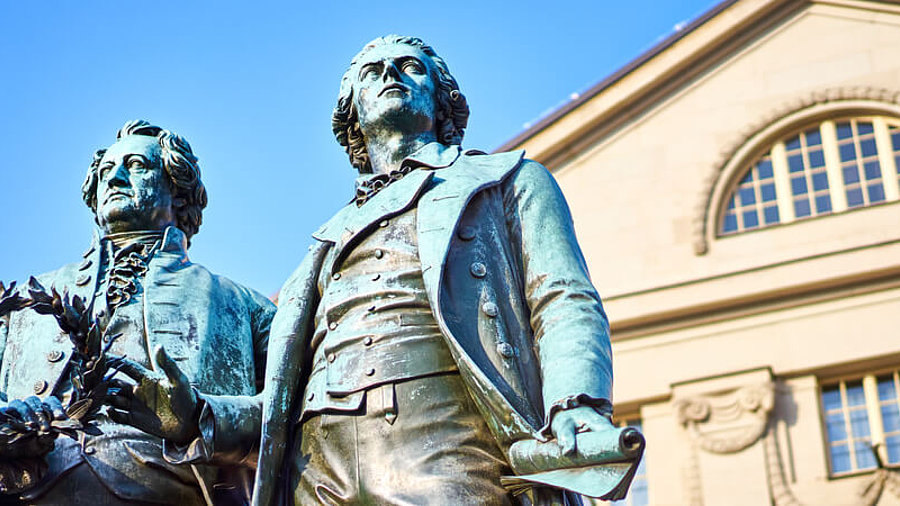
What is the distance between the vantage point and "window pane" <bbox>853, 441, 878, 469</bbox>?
90.0 ft

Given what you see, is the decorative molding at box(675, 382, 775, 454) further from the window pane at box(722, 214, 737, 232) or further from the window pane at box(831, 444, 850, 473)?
the window pane at box(722, 214, 737, 232)

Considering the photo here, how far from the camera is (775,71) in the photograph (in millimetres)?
30594

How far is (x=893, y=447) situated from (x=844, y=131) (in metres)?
5.03

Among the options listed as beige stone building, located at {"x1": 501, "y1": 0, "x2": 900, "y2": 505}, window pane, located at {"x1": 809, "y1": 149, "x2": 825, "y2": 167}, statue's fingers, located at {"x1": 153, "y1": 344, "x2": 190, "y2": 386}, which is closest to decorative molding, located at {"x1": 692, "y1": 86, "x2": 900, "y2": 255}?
beige stone building, located at {"x1": 501, "y1": 0, "x2": 900, "y2": 505}

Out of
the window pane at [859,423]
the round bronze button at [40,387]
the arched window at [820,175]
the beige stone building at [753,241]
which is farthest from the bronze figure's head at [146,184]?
the arched window at [820,175]

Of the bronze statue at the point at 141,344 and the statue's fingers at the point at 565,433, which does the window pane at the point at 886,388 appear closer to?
the bronze statue at the point at 141,344

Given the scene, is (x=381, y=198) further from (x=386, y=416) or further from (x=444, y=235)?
(x=386, y=416)

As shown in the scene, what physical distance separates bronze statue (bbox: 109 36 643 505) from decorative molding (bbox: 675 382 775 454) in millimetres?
22301

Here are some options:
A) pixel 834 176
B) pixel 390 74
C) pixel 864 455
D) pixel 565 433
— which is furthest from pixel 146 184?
pixel 834 176

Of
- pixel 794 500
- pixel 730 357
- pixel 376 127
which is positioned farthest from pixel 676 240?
pixel 376 127

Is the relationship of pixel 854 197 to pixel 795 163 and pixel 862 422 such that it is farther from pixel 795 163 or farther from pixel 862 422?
pixel 862 422

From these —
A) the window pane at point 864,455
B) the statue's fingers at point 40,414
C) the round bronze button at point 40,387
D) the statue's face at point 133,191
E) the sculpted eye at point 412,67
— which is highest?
the window pane at point 864,455

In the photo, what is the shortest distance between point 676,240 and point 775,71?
3136 mm

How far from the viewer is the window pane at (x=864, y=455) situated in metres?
27.4
